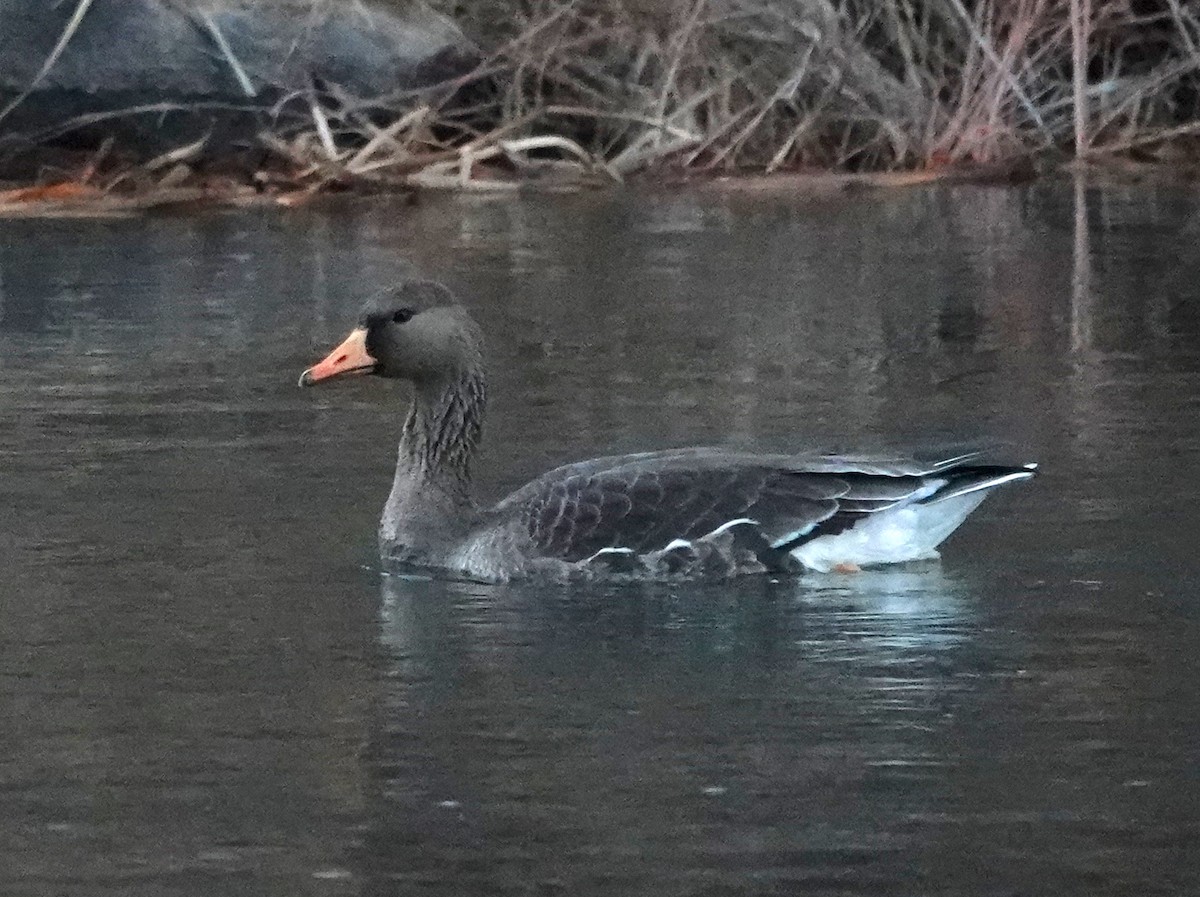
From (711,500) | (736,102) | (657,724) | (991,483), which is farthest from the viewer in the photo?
(736,102)

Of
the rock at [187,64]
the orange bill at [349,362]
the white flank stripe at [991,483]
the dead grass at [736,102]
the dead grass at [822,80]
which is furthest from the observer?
the rock at [187,64]

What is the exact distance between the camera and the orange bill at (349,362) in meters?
8.57

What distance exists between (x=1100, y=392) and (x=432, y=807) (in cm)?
560

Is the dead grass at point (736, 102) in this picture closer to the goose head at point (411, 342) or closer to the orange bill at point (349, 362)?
the goose head at point (411, 342)

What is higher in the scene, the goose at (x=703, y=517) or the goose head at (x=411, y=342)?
the goose head at (x=411, y=342)

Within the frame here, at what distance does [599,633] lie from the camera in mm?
7238

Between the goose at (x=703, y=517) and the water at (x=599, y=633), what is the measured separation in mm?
134

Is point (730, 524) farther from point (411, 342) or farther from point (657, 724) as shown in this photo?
point (657, 724)

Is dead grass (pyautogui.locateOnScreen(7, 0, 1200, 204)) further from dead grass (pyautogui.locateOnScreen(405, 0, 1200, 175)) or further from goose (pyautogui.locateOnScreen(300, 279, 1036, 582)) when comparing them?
goose (pyautogui.locateOnScreen(300, 279, 1036, 582))

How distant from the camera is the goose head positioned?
8602 millimetres

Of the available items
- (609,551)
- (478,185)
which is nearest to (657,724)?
(609,551)

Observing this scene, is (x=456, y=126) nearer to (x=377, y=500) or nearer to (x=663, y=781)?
(x=377, y=500)

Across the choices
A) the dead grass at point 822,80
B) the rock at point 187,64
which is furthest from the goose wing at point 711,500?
the rock at point 187,64

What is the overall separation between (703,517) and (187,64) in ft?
40.5
